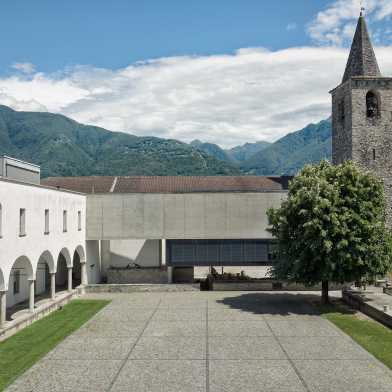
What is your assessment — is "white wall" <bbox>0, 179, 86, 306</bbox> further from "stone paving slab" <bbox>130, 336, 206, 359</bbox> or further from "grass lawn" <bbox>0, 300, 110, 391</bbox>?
"stone paving slab" <bbox>130, 336, 206, 359</bbox>

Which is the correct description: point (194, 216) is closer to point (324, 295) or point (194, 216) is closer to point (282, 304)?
point (282, 304)

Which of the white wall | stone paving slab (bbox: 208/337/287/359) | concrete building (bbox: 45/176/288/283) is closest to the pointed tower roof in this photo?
concrete building (bbox: 45/176/288/283)

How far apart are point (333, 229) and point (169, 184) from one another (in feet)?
78.9

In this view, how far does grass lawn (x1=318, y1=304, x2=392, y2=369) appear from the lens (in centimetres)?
1831

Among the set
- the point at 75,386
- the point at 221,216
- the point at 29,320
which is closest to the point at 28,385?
the point at 75,386

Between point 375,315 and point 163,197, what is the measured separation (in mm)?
16458

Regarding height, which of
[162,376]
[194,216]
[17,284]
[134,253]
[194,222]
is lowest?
[162,376]

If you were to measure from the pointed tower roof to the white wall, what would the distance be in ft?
88.6

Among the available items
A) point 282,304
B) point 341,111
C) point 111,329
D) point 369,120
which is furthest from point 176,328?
point 341,111

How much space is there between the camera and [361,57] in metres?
41.0

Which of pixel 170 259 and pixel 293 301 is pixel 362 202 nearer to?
pixel 293 301

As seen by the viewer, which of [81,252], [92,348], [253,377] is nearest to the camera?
[253,377]

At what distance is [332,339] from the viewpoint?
20031 mm

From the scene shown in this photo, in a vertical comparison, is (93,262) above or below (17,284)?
above
